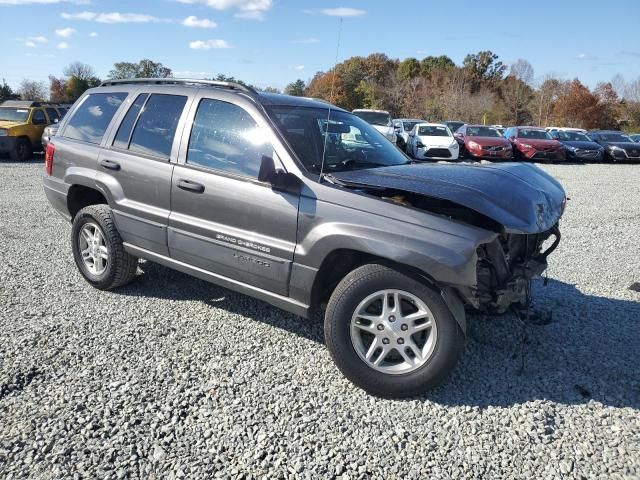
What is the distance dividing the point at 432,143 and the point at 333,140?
15380 mm

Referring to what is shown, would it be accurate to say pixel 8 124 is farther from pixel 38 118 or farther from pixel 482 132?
pixel 482 132

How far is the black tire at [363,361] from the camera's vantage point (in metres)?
3.07

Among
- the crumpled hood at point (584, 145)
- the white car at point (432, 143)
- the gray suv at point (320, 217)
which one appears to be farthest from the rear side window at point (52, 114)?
the crumpled hood at point (584, 145)

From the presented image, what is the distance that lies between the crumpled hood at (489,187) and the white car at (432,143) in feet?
47.0

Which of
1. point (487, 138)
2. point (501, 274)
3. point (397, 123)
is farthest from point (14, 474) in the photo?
point (397, 123)

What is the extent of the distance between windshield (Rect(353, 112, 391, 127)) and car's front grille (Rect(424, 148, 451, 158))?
248 cm

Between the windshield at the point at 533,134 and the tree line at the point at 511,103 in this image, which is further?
the tree line at the point at 511,103

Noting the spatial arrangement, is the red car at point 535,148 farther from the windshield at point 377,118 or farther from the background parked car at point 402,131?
the windshield at point 377,118

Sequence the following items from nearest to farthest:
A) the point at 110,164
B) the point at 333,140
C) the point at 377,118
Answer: the point at 333,140, the point at 110,164, the point at 377,118

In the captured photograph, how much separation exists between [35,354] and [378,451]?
2.45 meters

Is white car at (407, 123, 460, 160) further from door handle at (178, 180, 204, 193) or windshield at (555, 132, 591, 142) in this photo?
door handle at (178, 180, 204, 193)

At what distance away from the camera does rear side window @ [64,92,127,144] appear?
4723 millimetres

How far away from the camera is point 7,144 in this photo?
1609 centimetres

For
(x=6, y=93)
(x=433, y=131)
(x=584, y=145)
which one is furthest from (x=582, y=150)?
(x=6, y=93)
